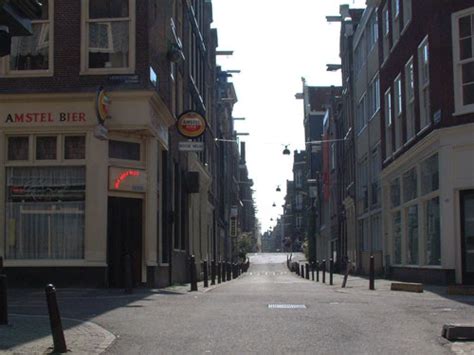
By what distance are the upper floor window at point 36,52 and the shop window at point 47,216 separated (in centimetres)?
296

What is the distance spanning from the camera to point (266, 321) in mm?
11508

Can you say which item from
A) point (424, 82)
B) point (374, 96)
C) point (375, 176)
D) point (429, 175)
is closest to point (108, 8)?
point (424, 82)

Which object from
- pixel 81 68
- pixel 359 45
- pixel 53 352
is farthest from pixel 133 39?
pixel 359 45

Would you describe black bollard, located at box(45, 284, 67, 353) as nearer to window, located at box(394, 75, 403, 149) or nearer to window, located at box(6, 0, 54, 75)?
window, located at box(6, 0, 54, 75)

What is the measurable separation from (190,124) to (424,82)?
26.3 ft

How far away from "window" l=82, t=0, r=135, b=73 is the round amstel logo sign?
15.6 ft

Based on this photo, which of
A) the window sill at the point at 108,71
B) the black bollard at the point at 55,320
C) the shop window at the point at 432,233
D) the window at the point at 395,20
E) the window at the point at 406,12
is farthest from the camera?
the window at the point at 395,20

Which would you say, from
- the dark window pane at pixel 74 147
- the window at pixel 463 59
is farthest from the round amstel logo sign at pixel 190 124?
the window at pixel 463 59

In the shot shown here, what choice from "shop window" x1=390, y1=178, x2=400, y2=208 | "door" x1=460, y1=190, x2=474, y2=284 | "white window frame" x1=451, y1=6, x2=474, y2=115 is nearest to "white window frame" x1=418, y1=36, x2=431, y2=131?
"white window frame" x1=451, y1=6, x2=474, y2=115

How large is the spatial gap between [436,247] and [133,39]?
10725 millimetres

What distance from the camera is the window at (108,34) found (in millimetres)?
20656

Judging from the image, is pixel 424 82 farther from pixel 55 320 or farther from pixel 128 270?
pixel 55 320

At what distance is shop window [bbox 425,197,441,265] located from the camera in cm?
2095

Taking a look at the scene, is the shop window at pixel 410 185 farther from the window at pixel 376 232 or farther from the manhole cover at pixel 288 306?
the manhole cover at pixel 288 306
